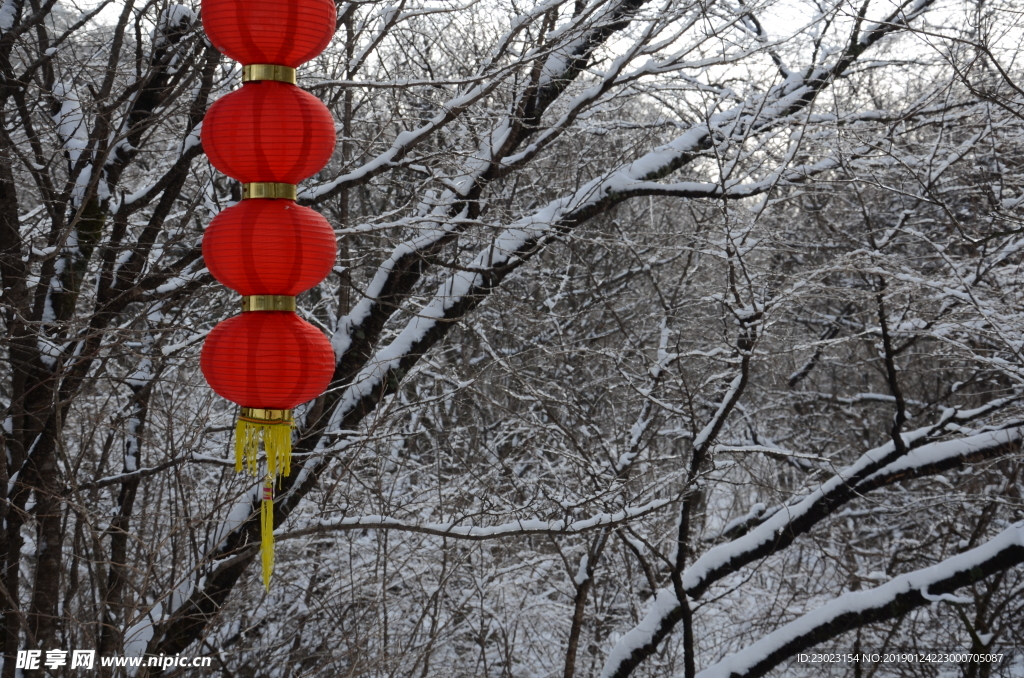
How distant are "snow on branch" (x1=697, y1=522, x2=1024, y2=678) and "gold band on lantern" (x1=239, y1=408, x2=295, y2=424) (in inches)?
176

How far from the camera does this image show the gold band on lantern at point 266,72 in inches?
76.4

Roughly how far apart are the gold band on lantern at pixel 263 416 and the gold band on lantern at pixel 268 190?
512 mm

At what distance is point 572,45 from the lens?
479 centimetres

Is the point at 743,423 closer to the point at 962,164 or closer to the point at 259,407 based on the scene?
the point at 962,164

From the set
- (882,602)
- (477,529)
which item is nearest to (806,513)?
(882,602)

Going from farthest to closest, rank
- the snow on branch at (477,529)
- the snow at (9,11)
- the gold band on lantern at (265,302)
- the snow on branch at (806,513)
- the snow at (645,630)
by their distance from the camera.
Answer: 1. the snow at (645,630)
2. the snow on branch at (806,513)
3. the snow on branch at (477,529)
4. the snow at (9,11)
5. the gold band on lantern at (265,302)

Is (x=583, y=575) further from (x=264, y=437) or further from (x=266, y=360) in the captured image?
(x=266, y=360)

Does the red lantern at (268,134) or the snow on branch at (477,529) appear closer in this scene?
the red lantern at (268,134)

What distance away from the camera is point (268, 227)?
1.90 meters

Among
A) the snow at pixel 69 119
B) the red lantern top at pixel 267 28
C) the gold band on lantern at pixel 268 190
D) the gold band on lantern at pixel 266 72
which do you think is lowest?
the gold band on lantern at pixel 268 190

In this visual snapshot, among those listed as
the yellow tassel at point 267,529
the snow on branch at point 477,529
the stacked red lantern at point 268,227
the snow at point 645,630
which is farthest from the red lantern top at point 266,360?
the snow at point 645,630

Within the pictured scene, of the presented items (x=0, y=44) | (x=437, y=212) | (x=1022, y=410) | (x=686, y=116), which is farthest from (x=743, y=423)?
(x=0, y=44)

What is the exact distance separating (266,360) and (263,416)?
0.15m

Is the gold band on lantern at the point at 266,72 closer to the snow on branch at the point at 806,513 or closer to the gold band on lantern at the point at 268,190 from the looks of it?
the gold band on lantern at the point at 268,190
